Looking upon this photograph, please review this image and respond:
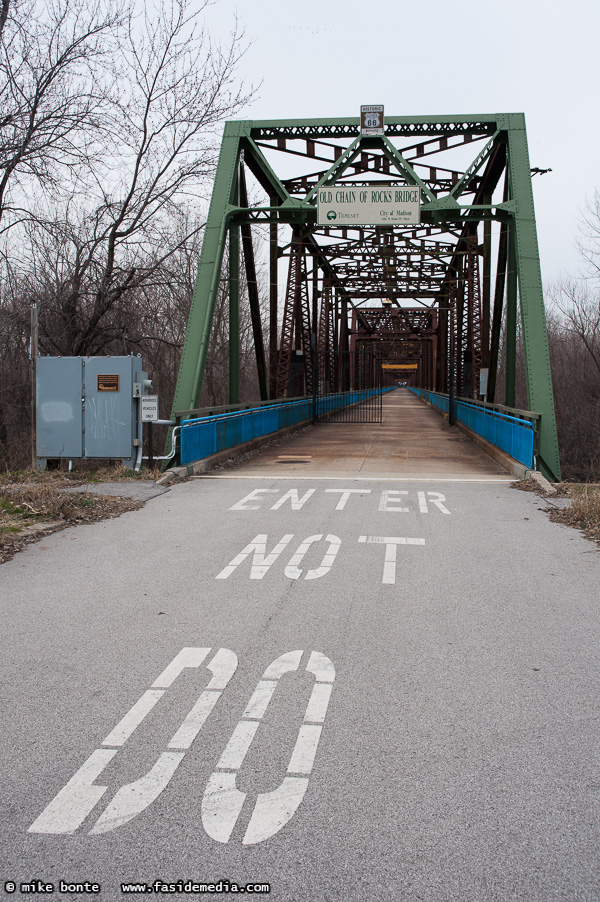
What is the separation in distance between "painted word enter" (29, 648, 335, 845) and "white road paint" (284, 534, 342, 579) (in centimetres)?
239

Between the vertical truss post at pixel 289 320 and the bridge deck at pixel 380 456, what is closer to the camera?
the bridge deck at pixel 380 456

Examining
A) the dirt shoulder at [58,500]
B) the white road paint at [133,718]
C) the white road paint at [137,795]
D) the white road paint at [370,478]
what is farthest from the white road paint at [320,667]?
the white road paint at [370,478]

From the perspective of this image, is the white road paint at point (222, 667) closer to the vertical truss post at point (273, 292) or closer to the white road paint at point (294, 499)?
the white road paint at point (294, 499)

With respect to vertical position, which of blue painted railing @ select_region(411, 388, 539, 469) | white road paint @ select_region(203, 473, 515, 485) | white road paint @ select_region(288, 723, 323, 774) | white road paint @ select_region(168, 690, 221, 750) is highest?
blue painted railing @ select_region(411, 388, 539, 469)

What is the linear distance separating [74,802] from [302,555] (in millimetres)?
4658

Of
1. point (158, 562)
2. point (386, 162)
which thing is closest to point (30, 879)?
point (158, 562)

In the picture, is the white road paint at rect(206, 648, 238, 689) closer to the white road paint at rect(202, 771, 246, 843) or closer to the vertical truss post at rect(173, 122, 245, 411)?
the white road paint at rect(202, 771, 246, 843)

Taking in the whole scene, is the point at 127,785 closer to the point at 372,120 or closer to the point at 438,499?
the point at 438,499

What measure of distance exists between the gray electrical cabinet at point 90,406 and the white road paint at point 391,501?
15.7ft

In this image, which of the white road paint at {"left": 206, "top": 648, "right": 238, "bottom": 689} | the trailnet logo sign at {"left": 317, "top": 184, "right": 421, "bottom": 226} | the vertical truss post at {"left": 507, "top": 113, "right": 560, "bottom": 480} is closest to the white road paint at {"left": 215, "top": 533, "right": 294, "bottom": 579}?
the white road paint at {"left": 206, "top": 648, "right": 238, "bottom": 689}

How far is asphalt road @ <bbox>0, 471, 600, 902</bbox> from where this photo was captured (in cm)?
274

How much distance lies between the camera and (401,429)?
1176 inches

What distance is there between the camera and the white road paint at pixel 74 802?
2.94 m

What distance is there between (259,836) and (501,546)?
5.73 metres
